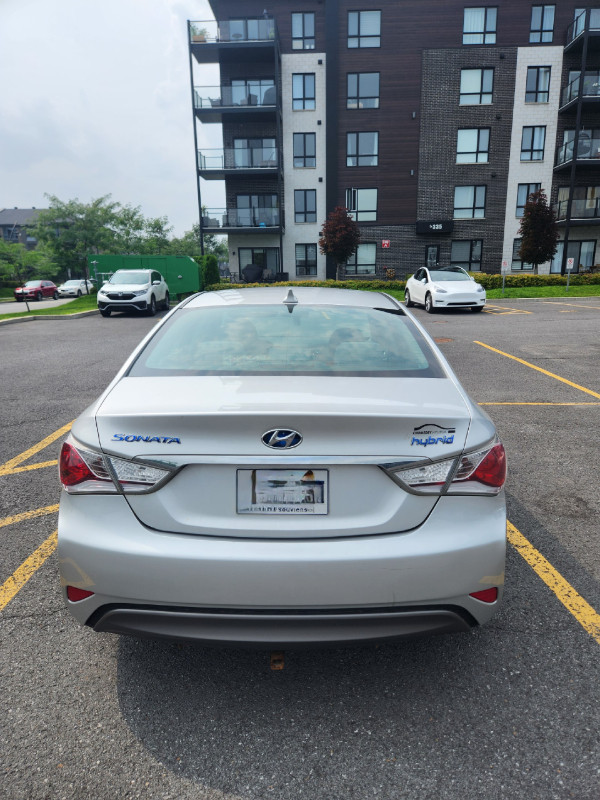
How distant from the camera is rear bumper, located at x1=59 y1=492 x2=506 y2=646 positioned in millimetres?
2020

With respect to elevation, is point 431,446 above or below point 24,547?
above

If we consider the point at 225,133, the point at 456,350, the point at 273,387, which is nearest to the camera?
the point at 273,387

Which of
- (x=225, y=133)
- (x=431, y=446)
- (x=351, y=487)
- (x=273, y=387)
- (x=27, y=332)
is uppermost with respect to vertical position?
(x=225, y=133)

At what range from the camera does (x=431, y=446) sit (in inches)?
81.8

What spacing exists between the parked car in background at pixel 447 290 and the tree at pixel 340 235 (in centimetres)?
1083

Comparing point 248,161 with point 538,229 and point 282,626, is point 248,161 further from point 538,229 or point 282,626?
point 282,626

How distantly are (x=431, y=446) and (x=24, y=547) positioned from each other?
2761 millimetres

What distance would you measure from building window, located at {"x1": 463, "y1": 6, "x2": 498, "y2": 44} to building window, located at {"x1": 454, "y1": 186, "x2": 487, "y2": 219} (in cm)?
819

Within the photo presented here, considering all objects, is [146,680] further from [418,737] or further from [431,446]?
[431,446]

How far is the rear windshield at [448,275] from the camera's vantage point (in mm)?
20703

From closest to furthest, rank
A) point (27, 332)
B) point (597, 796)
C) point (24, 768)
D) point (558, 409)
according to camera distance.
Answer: point (597, 796), point (24, 768), point (558, 409), point (27, 332)

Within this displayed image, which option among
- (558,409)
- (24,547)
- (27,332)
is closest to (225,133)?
(27,332)

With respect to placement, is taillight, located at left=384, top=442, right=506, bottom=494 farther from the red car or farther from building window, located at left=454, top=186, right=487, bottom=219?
the red car

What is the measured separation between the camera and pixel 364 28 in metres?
32.8
